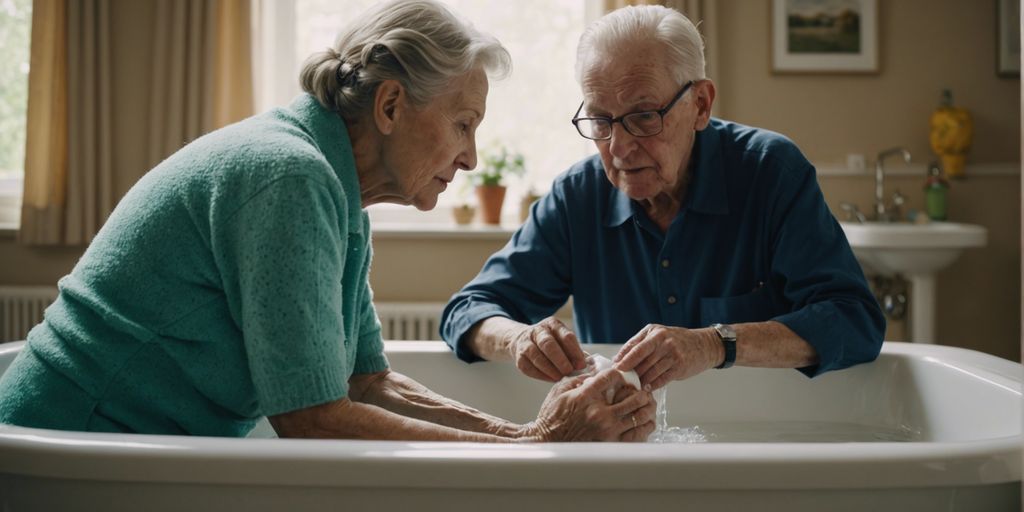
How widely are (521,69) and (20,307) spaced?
2310 mm

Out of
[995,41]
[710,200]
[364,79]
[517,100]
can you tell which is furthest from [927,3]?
[364,79]

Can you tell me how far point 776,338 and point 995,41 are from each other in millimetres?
2870

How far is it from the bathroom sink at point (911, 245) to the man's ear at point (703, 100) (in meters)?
1.63

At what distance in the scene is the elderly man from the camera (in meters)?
1.62

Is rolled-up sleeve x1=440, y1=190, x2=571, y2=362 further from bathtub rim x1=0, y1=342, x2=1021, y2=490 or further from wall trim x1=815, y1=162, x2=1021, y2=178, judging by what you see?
wall trim x1=815, y1=162, x2=1021, y2=178

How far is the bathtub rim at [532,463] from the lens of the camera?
1013mm

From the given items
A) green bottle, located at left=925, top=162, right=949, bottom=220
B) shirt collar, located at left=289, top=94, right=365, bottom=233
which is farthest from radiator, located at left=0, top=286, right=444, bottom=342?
shirt collar, located at left=289, top=94, right=365, bottom=233

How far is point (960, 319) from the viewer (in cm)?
387

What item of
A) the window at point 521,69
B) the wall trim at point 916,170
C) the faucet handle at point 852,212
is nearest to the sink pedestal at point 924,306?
the faucet handle at point 852,212

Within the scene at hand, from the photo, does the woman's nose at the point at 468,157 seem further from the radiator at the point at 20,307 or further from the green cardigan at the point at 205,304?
the radiator at the point at 20,307

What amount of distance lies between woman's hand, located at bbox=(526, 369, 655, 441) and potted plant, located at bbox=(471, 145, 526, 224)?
2.42 m

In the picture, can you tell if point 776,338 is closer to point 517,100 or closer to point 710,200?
point 710,200

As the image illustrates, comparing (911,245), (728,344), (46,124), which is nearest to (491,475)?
(728,344)

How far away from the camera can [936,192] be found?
12.1 ft
